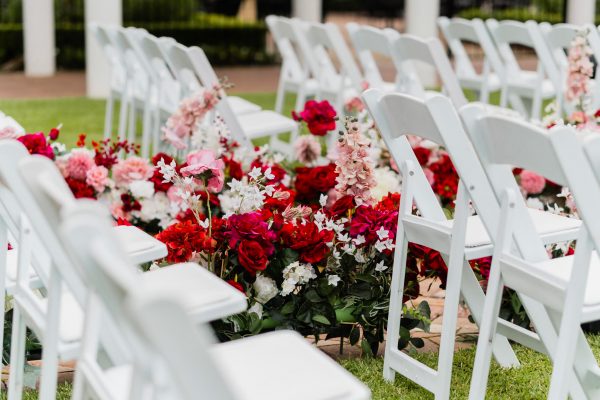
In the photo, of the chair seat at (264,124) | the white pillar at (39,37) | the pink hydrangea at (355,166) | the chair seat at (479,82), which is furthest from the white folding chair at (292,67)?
the white pillar at (39,37)

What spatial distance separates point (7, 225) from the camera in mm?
2746

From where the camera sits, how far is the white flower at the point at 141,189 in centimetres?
448

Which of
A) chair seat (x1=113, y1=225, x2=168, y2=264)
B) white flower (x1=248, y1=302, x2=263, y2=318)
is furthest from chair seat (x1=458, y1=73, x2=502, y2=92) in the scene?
chair seat (x1=113, y1=225, x2=168, y2=264)

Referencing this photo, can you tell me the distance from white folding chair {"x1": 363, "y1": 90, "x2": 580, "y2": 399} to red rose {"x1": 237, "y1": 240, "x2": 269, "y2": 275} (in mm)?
400

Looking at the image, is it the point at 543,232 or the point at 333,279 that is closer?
the point at 543,232

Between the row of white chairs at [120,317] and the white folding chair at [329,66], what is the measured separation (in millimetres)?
3771

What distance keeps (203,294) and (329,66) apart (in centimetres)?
534

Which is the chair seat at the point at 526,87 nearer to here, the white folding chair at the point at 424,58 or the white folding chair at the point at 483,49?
the white folding chair at the point at 483,49

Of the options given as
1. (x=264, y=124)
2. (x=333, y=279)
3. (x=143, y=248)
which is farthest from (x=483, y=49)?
(x=143, y=248)

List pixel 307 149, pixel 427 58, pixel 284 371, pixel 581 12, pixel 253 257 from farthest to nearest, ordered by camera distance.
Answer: pixel 581 12
pixel 427 58
pixel 307 149
pixel 253 257
pixel 284 371

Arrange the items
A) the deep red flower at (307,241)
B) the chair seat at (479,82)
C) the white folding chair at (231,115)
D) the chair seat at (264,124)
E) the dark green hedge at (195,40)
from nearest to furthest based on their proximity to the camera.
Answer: the deep red flower at (307,241)
the white folding chair at (231,115)
the chair seat at (264,124)
the chair seat at (479,82)
the dark green hedge at (195,40)

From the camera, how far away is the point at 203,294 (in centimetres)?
215

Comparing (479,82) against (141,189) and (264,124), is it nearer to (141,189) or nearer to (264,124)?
(264,124)

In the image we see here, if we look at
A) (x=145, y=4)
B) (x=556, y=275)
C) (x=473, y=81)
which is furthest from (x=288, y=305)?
(x=145, y=4)
